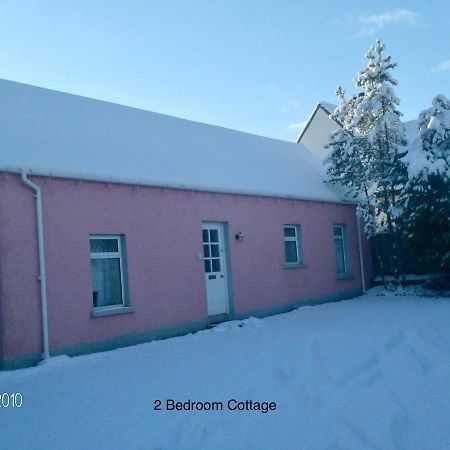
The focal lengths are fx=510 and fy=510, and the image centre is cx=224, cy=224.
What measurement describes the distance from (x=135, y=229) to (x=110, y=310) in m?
1.70

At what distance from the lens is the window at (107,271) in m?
9.66

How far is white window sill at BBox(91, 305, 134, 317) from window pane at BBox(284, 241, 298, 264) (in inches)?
233

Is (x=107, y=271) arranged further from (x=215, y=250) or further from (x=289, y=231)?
(x=289, y=231)

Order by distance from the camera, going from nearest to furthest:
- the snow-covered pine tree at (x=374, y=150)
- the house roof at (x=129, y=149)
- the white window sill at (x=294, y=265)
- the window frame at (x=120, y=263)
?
the house roof at (x=129, y=149), the window frame at (x=120, y=263), the white window sill at (x=294, y=265), the snow-covered pine tree at (x=374, y=150)

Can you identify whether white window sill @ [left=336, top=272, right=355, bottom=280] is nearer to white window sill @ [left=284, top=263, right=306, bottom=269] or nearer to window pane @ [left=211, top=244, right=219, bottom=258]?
white window sill @ [left=284, top=263, right=306, bottom=269]

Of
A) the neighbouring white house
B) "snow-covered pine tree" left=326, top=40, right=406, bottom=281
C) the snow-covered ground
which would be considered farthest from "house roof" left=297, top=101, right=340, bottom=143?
the snow-covered ground

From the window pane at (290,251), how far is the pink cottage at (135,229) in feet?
0.15

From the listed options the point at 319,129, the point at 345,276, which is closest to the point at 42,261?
the point at 345,276

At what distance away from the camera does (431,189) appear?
1462 centimetres

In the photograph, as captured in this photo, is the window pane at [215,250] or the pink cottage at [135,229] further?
the window pane at [215,250]

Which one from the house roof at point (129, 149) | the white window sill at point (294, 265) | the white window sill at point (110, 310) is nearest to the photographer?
the white window sill at point (110, 310)

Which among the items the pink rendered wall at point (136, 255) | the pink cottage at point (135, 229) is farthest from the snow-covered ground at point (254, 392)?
the pink cottage at point (135, 229)

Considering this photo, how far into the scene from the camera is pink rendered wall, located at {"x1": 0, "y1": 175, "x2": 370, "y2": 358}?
27.2ft

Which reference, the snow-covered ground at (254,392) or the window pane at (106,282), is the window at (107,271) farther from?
the snow-covered ground at (254,392)
